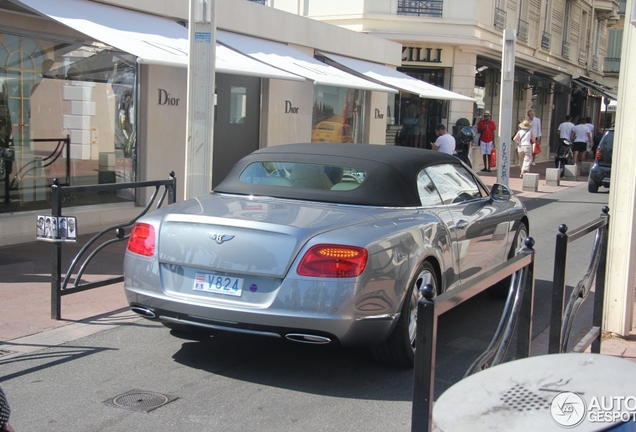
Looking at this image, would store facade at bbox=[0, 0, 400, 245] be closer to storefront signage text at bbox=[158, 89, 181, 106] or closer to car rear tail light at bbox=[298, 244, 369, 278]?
storefront signage text at bbox=[158, 89, 181, 106]

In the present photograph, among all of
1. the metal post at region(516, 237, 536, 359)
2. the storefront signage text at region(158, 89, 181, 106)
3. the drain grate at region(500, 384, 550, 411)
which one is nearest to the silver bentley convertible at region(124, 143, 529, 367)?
the metal post at region(516, 237, 536, 359)

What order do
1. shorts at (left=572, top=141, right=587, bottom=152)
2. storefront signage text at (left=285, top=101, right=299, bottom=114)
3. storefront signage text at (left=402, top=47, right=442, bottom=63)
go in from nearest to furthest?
storefront signage text at (left=285, top=101, right=299, bottom=114)
storefront signage text at (left=402, top=47, right=442, bottom=63)
shorts at (left=572, top=141, right=587, bottom=152)

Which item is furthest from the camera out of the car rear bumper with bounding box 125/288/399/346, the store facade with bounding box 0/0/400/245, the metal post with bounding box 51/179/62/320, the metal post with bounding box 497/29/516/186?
the metal post with bounding box 497/29/516/186

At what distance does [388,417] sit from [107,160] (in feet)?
27.5

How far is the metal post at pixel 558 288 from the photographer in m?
4.55

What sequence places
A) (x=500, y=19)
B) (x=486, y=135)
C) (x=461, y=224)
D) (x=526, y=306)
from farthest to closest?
(x=500, y=19), (x=486, y=135), (x=461, y=224), (x=526, y=306)

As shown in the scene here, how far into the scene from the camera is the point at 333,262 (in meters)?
4.63

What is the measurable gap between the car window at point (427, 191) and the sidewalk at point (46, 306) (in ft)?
5.68

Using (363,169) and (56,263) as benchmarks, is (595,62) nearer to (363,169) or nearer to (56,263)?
(363,169)

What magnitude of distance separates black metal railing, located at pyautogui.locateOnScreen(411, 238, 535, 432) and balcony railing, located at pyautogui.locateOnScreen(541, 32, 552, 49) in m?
31.3

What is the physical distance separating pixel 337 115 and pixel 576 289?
42.3 ft

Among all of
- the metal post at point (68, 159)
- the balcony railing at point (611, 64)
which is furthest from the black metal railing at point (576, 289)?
the balcony railing at point (611, 64)

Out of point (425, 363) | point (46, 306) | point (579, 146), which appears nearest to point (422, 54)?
point (579, 146)

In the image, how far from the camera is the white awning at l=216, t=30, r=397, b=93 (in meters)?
13.3
